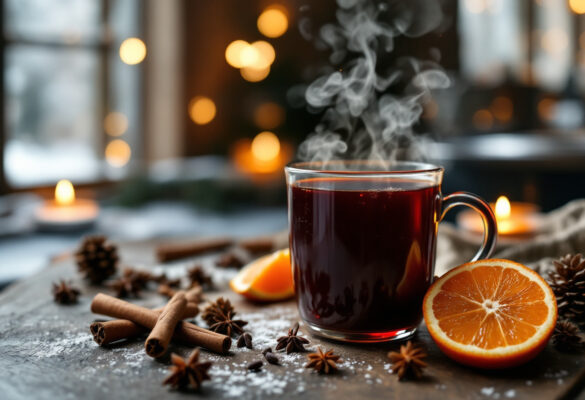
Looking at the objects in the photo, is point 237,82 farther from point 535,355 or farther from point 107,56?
point 535,355

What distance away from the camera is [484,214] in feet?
3.15

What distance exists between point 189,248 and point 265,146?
8.04 feet

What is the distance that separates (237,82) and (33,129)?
156cm

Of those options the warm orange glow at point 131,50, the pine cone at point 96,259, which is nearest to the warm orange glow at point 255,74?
the warm orange glow at point 131,50

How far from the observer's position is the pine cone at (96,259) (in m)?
1.30

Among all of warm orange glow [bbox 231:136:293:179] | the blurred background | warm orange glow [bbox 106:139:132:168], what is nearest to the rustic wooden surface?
the blurred background

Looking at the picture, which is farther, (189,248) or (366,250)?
(189,248)

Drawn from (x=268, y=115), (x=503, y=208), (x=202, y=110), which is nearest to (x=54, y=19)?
(x=202, y=110)

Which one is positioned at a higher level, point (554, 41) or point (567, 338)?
point (554, 41)

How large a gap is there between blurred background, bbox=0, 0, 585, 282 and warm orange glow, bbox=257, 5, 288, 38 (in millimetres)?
12

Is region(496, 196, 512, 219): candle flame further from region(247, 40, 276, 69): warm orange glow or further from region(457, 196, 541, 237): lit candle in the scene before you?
region(247, 40, 276, 69): warm orange glow

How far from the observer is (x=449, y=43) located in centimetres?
677

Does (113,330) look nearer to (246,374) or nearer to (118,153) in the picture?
(246,374)

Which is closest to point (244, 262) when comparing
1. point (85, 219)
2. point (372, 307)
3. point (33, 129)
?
point (372, 307)
